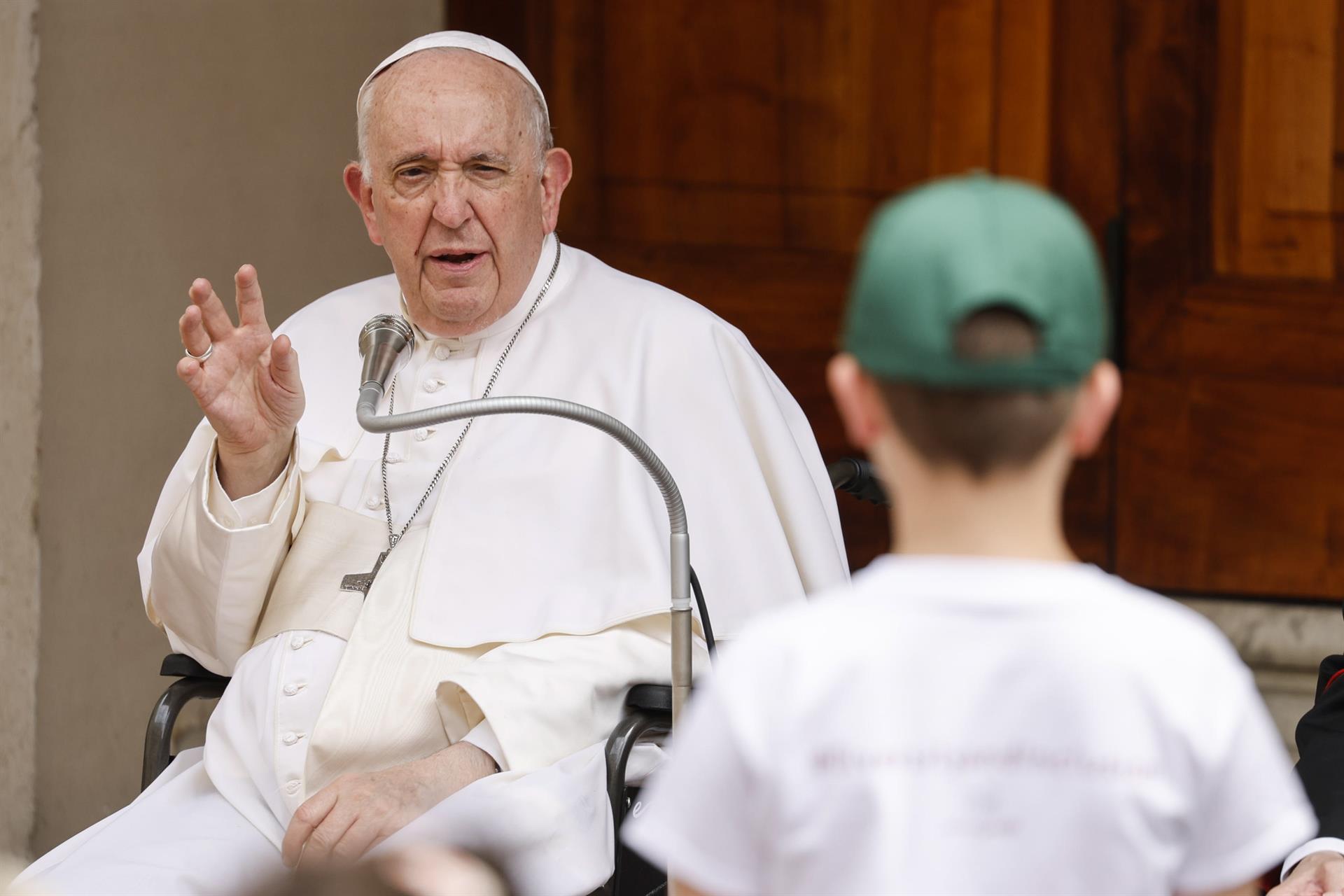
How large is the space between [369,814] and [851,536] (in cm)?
243

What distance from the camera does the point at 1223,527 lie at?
15.1 ft

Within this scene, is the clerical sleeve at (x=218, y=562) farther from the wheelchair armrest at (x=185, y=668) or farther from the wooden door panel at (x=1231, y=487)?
the wooden door panel at (x=1231, y=487)

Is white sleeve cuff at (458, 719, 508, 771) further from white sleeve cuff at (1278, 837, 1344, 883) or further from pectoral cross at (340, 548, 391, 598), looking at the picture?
white sleeve cuff at (1278, 837, 1344, 883)

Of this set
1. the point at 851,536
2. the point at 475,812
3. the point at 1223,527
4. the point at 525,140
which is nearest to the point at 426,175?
the point at 525,140

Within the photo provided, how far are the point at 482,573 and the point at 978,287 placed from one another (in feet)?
6.01

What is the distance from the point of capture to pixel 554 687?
2744 millimetres

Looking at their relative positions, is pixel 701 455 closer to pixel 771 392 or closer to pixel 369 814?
pixel 771 392

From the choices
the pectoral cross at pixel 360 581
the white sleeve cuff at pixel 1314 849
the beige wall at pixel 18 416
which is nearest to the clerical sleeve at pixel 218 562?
the pectoral cross at pixel 360 581

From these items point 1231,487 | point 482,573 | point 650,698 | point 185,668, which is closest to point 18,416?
point 185,668

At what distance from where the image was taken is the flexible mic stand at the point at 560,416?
7.11 ft

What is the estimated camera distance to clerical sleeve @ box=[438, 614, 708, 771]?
268 centimetres

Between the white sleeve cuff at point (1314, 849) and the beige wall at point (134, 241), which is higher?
the beige wall at point (134, 241)

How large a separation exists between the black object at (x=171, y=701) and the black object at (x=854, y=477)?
1.20 meters

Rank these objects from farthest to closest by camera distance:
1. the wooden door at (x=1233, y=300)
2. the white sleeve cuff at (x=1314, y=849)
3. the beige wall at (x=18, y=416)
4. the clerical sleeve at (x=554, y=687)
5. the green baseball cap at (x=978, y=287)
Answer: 1. the wooden door at (x=1233, y=300)
2. the beige wall at (x=18, y=416)
3. the clerical sleeve at (x=554, y=687)
4. the white sleeve cuff at (x=1314, y=849)
5. the green baseball cap at (x=978, y=287)
